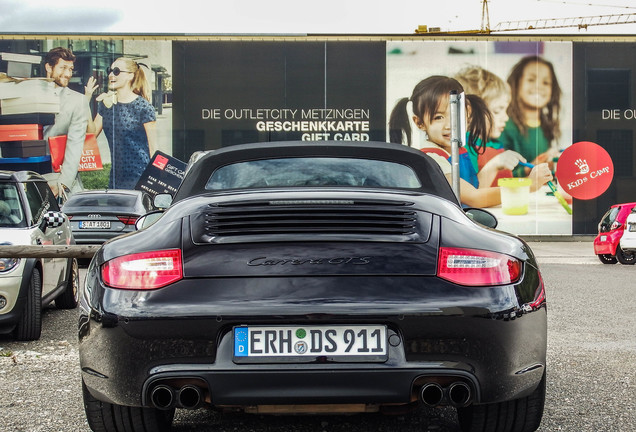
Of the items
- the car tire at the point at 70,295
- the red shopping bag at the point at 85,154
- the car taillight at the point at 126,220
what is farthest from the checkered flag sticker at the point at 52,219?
the red shopping bag at the point at 85,154

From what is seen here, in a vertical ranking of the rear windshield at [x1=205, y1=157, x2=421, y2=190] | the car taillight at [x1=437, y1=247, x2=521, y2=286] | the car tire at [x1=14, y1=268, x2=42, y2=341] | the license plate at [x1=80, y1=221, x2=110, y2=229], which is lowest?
the car tire at [x1=14, y1=268, x2=42, y2=341]

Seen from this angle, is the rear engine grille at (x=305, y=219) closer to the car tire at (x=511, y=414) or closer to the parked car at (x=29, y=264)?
the car tire at (x=511, y=414)

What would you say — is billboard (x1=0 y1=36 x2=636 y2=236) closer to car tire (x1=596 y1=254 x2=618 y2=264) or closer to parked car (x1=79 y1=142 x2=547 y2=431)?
car tire (x1=596 y1=254 x2=618 y2=264)

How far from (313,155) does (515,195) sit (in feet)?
85.4

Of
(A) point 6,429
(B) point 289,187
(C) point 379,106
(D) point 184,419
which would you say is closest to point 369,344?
(B) point 289,187

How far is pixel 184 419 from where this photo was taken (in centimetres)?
429

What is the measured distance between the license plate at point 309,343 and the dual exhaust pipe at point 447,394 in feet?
0.67

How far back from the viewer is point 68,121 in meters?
29.3

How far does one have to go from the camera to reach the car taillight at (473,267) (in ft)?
10.5

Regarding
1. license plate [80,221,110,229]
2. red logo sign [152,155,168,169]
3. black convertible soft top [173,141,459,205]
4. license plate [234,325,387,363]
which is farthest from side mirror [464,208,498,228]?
red logo sign [152,155,168,169]

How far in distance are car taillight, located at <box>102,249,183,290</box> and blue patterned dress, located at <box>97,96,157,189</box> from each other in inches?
1043

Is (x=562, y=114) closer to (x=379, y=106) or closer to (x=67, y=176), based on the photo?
(x=379, y=106)

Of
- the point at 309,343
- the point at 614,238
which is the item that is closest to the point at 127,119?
the point at 614,238

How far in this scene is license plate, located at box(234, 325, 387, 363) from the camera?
3.11m
